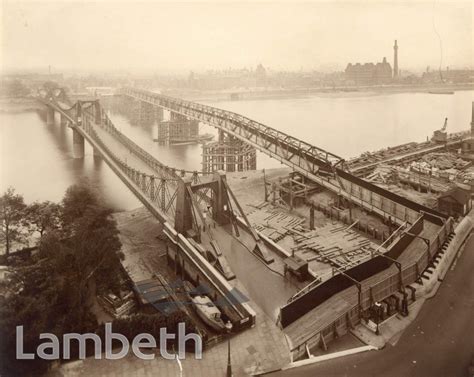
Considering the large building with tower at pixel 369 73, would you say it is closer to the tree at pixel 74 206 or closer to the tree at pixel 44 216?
the tree at pixel 74 206

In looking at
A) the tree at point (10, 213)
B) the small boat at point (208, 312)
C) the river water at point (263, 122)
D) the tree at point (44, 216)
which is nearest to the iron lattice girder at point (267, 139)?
the river water at point (263, 122)

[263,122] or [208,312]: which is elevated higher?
[263,122]

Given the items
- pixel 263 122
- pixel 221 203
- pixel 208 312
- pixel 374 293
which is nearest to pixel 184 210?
pixel 221 203

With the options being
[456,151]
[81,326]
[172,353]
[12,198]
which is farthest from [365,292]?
[456,151]

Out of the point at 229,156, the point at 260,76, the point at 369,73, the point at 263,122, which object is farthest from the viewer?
the point at 369,73

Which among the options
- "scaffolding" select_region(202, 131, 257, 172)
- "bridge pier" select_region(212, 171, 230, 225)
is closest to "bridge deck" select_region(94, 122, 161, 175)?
"scaffolding" select_region(202, 131, 257, 172)

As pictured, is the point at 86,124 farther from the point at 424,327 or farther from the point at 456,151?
the point at 424,327

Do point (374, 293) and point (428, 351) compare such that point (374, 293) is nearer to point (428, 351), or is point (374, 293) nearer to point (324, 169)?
point (428, 351)
